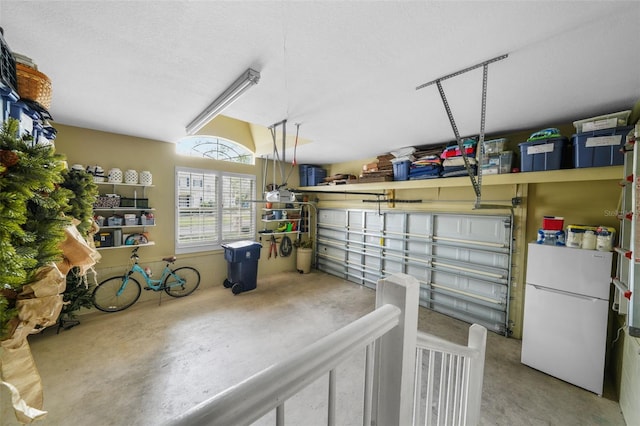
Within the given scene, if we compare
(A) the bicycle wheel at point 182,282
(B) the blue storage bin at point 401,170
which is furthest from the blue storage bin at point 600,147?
(A) the bicycle wheel at point 182,282

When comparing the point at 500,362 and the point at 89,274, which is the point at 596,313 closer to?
the point at 500,362

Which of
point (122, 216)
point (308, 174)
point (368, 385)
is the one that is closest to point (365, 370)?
point (368, 385)

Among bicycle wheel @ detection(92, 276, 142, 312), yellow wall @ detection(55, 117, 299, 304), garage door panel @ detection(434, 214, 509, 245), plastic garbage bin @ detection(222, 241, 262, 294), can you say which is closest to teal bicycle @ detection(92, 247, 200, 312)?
bicycle wheel @ detection(92, 276, 142, 312)

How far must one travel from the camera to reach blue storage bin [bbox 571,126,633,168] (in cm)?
224

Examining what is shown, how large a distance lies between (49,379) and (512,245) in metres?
5.55

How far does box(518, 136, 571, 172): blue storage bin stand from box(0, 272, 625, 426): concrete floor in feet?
7.36

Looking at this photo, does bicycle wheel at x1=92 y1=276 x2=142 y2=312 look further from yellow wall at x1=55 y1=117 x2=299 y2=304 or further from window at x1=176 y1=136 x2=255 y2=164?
window at x1=176 y1=136 x2=255 y2=164

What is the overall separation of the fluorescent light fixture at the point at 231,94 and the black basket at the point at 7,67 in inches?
48.1

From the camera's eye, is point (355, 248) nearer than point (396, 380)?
No

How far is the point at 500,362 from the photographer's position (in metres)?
2.81

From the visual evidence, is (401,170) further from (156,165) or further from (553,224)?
(156,165)

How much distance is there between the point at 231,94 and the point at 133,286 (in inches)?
154

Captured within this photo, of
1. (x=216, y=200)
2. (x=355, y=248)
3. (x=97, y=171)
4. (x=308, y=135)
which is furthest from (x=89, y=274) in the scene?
(x=355, y=248)

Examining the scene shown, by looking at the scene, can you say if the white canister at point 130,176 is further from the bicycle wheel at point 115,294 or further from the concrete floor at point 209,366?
the concrete floor at point 209,366
